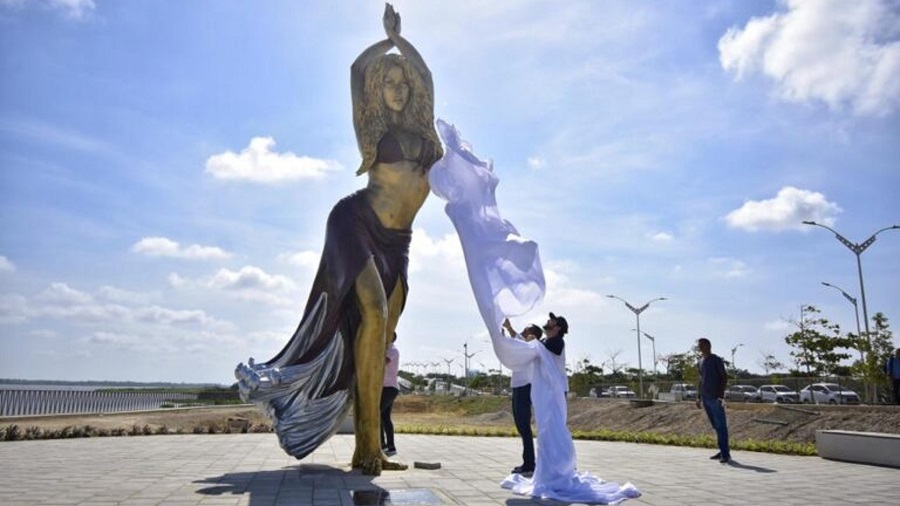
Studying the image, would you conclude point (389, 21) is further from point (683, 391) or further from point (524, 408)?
point (683, 391)

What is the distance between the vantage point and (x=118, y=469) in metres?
7.73

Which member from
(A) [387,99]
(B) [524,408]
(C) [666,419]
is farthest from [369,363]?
(C) [666,419]

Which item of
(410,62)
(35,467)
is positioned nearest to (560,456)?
(410,62)

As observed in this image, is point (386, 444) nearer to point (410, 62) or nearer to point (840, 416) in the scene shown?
point (410, 62)

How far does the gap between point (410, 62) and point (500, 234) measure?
2.46 m

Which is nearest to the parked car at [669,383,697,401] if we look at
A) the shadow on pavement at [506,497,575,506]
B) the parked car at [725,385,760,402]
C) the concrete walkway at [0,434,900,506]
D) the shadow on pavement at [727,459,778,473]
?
the parked car at [725,385,760,402]

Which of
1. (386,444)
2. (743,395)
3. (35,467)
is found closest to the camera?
(35,467)

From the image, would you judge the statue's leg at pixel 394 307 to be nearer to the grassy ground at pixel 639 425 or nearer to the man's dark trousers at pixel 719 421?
the grassy ground at pixel 639 425

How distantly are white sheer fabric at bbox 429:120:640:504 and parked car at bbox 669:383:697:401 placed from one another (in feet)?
102

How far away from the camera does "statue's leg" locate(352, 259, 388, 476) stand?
7559 millimetres

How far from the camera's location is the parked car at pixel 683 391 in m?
36.4

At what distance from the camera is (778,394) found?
3572cm

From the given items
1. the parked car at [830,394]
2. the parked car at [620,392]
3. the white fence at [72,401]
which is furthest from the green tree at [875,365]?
the white fence at [72,401]

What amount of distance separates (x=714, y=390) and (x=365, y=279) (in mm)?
5353
